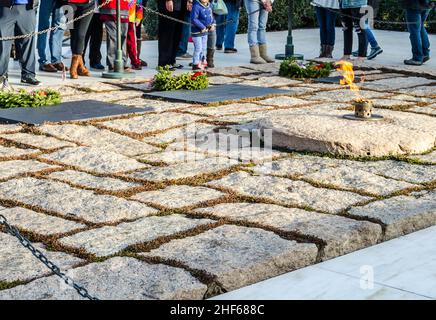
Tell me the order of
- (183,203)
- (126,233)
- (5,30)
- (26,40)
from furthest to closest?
(26,40) < (5,30) < (183,203) < (126,233)

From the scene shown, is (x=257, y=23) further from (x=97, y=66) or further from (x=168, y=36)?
(x=97, y=66)

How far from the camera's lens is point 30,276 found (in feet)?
14.7

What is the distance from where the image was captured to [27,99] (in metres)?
9.21

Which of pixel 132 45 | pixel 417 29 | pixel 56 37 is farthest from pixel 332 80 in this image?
pixel 56 37

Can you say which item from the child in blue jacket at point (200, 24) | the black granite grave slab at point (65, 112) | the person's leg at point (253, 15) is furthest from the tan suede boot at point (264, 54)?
the black granite grave slab at point (65, 112)

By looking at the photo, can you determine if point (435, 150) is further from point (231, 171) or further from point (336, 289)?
point (336, 289)

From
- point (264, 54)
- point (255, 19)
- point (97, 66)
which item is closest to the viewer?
point (97, 66)

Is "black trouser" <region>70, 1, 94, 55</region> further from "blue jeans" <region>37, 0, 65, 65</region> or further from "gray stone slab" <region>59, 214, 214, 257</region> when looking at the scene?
"gray stone slab" <region>59, 214, 214, 257</region>

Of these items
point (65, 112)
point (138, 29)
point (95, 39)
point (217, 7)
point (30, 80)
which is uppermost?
point (217, 7)

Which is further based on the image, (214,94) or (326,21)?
(326,21)

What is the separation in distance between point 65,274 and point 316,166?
2809 mm

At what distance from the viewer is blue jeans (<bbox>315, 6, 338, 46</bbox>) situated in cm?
1388

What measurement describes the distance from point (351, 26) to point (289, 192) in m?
7.84
